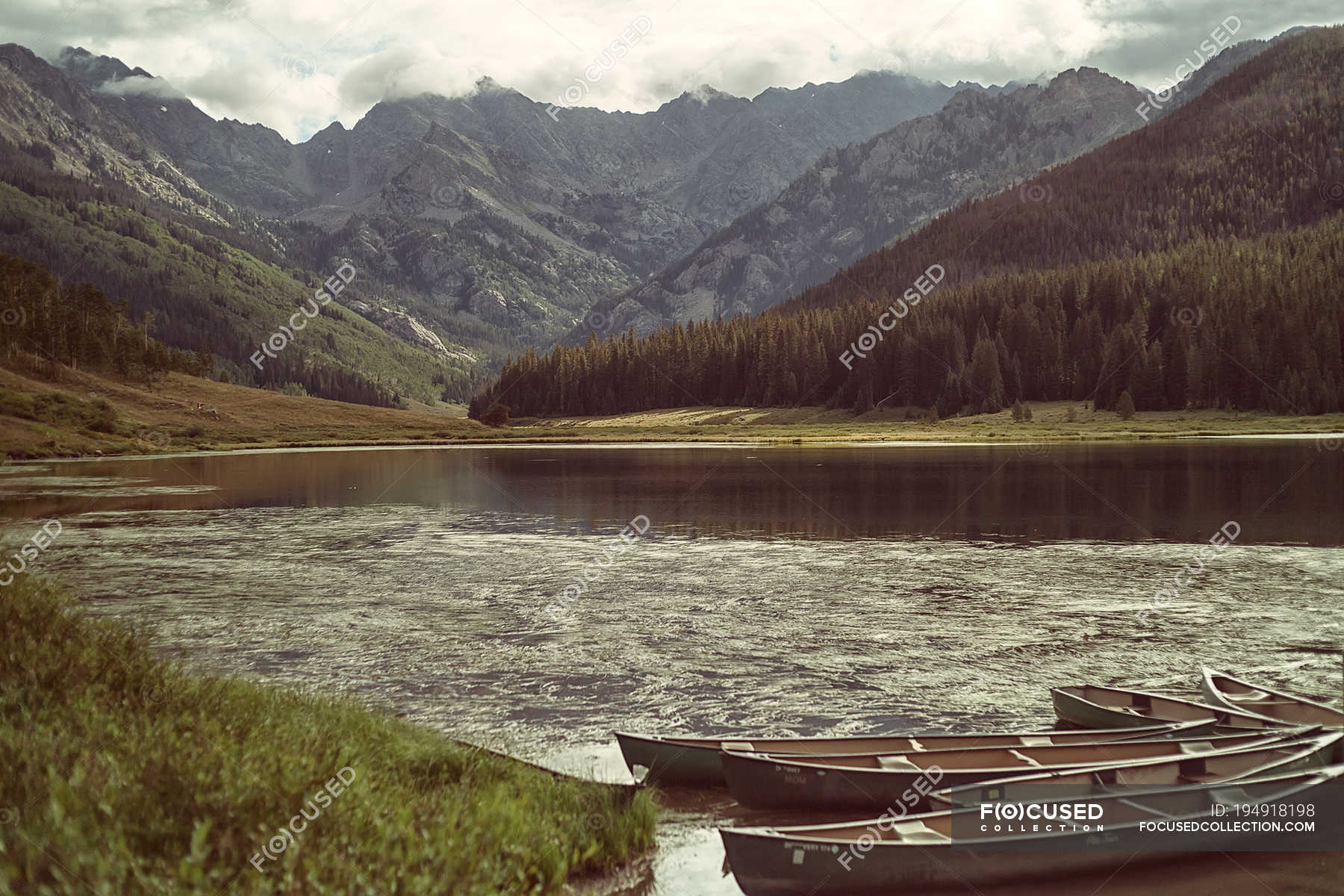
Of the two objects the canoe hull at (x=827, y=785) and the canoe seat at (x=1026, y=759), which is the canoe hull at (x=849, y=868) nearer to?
the canoe hull at (x=827, y=785)

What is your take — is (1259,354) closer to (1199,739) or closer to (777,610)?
(777,610)

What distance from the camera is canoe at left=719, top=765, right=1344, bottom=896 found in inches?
425

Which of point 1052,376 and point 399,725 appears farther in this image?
point 1052,376

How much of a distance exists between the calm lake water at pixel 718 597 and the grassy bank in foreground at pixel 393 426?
6013cm

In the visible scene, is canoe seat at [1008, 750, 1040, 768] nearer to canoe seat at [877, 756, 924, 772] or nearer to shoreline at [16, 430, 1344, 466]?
canoe seat at [877, 756, 924, 772]

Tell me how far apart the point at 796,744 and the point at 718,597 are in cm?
1593

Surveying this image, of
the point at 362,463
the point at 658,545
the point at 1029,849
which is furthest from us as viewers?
the point at 362,463

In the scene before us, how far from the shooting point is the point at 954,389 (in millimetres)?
167625

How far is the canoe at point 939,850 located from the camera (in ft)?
35.4

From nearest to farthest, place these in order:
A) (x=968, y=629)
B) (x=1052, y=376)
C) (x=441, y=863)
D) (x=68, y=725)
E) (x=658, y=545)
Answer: (x=441, y=863), (x=68, y=725), (x=968, y=629), (x=658, y=545), (x=1052, y=376)

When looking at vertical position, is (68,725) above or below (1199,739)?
above

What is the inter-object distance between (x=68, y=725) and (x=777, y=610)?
2053 centimetres

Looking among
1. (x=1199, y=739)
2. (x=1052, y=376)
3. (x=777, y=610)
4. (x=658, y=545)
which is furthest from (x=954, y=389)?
(x=1199, y=739)

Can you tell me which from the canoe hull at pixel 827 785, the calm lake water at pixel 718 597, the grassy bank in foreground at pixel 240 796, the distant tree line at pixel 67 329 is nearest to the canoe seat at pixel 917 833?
the canoe hull at pixel 827 785
